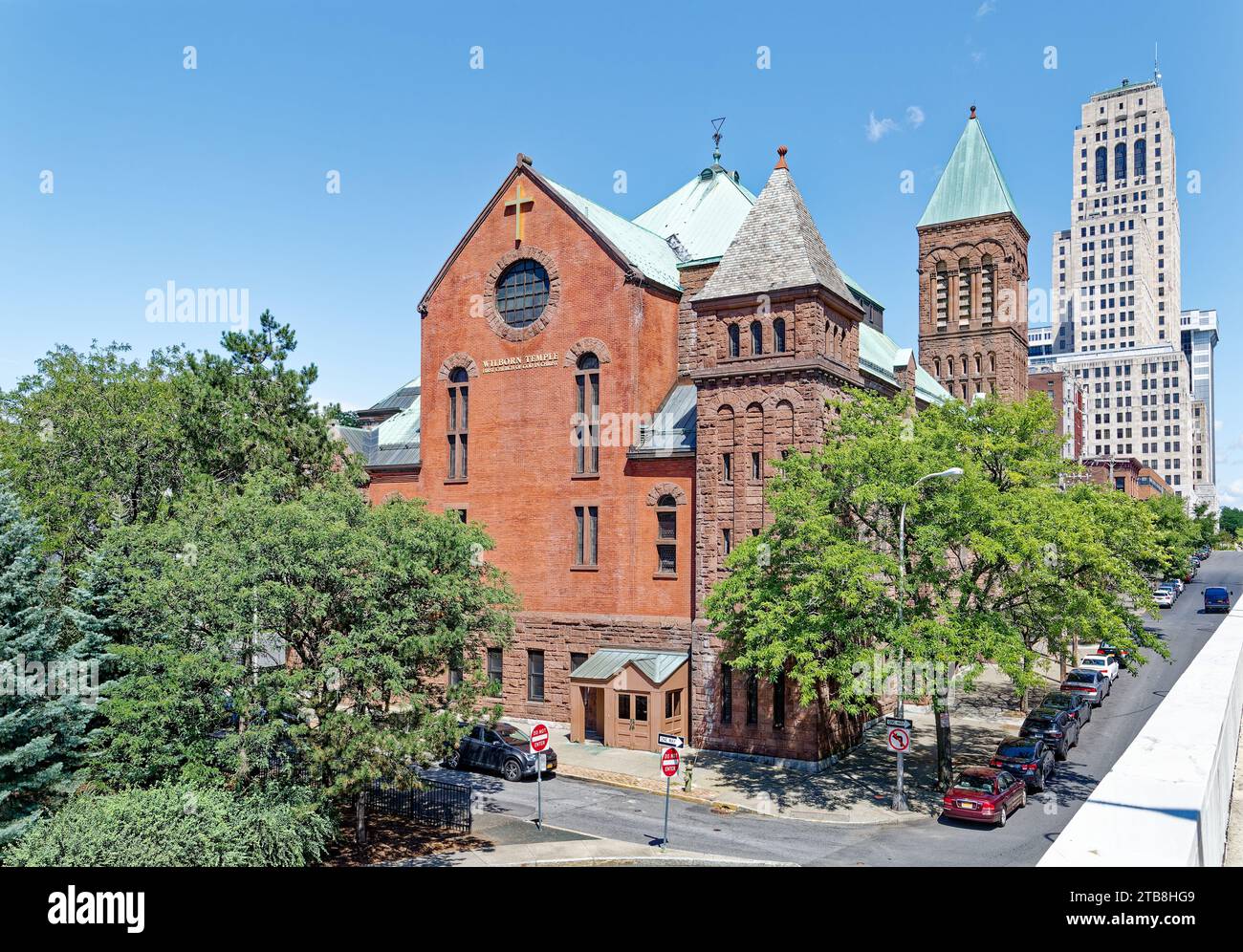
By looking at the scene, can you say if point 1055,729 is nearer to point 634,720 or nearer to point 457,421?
point 634,720

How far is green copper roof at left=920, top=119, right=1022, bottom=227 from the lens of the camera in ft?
214

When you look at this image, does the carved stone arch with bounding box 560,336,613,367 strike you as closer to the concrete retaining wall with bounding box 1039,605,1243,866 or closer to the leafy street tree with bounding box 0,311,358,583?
the leafy street tree with bounding box 0,311,358,583

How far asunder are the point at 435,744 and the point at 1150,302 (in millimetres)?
211305

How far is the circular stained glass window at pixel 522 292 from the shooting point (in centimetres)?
4206

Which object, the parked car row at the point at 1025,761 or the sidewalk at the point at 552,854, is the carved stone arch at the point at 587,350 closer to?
the sidewalk at the point at 552,854

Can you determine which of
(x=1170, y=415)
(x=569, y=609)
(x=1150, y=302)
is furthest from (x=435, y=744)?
(x=1150, y=302)

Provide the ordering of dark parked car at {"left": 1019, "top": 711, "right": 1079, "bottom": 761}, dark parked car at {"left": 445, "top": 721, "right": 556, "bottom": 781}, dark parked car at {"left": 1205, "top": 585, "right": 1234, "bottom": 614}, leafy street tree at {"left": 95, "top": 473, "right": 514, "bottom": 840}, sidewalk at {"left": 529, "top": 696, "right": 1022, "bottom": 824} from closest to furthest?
leafy street tree at {"left": 95, "top": 473, "right": 514, "bottom": 840}, sidewalk at {"left": 529, "top": 696, "right": 1022, "bottom": 824}, dark parked car at {"left": 445, "top": 721, "right": 556, "bottom": 781}, dark parked car at {"left": 1019, "top": 711, "right": 1079, "bottom": 761}, dark parked car at {"left": 1205, "top": 585, "right": 1234, "bottom": 614}

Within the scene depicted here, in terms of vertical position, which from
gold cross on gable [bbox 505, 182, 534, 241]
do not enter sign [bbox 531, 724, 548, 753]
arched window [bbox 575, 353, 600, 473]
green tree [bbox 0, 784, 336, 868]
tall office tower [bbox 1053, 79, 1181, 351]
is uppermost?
tall office tower [bbox 1053, 79, 1181, 351]

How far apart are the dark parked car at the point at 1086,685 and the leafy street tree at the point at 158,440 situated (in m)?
33.2

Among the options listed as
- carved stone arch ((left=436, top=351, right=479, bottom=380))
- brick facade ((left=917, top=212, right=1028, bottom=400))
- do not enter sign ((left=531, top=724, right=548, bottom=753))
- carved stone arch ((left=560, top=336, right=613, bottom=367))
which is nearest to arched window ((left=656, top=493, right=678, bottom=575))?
carved stone arch ((left=560, top=336, right=613, bottom=367))

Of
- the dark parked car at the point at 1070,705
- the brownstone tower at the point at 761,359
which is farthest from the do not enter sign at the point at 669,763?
the dark parked car at the point at 1070,705

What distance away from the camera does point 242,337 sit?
35.2 metres

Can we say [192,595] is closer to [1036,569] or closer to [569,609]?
[569,609]

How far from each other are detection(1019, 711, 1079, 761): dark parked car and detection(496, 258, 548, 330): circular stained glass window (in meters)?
25.8
